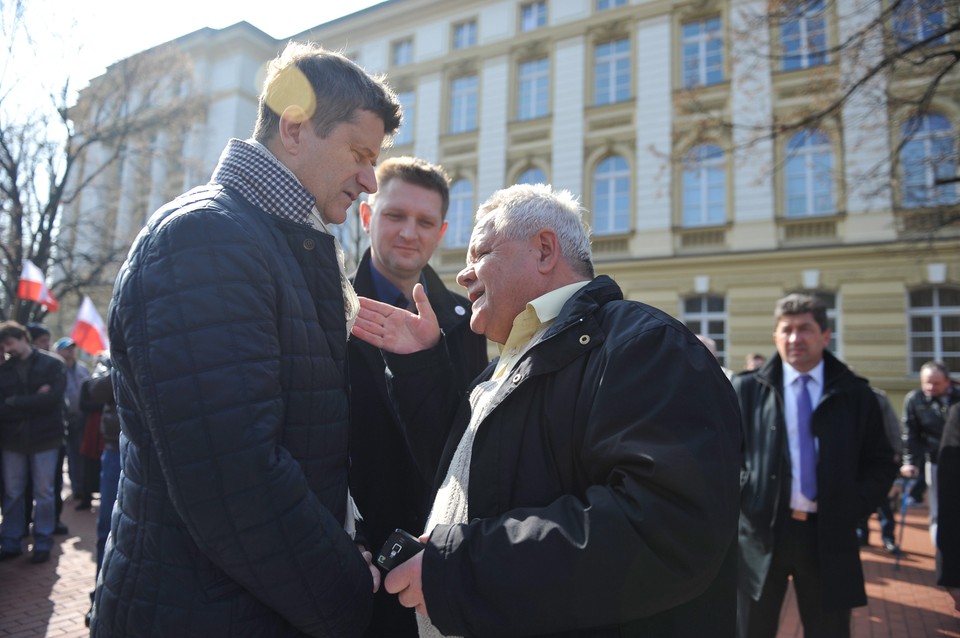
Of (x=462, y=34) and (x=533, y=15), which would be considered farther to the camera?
(x=462, y=34)

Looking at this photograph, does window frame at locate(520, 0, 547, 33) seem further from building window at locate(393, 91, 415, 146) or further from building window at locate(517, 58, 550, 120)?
building window at locate(393, 91, 415, 146)

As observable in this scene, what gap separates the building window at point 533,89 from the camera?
18406 millimetres

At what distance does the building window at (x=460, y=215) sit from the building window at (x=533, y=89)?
9.31 feet

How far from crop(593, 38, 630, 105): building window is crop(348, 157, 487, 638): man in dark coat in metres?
15.6

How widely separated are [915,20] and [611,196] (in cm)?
983

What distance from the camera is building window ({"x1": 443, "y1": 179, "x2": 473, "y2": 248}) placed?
1938cm

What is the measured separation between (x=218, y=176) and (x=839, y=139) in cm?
1584

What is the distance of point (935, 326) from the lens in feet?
43.6

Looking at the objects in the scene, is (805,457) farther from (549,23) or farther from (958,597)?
(549,23)

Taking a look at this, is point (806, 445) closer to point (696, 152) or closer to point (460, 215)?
point (696, 152)

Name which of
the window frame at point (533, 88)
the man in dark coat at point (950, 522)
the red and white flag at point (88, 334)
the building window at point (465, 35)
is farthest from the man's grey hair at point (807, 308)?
the building window at point (465, 35)

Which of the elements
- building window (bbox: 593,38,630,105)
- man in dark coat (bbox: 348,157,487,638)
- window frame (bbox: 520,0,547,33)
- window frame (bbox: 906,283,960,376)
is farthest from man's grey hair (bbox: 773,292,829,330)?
window frame (bbox: 520,0,547,33)

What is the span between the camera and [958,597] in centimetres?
315

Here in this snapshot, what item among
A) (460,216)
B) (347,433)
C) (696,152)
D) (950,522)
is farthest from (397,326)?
(460,216)
